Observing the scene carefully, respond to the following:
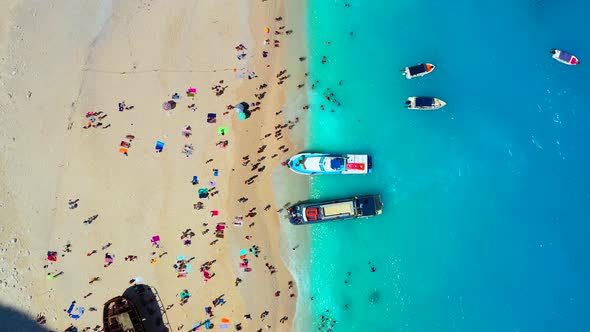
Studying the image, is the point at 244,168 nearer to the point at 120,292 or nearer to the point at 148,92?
the point at 148,92

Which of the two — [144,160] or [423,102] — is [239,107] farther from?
[423,102]

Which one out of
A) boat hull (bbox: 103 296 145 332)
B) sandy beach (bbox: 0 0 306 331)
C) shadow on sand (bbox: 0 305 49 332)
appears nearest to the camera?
boat hull (bbox: 103 296 145 332)

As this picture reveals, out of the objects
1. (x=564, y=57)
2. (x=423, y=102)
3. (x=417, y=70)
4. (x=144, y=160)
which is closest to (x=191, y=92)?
(x=144, y=160)

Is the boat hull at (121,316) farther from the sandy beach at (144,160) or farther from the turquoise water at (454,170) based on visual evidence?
the turquoise water at (454,170)

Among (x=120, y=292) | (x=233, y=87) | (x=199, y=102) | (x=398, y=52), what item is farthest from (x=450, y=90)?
(x=120, y=292)

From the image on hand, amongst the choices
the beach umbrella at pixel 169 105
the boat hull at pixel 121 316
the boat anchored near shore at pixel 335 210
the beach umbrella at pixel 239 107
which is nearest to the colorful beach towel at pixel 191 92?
the beach umbrella at pixel 169 105

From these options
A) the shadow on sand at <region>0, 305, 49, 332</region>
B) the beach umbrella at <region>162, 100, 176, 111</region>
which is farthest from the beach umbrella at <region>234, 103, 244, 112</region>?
the shadow on sand at <region>0, 305, 49, 332</region>

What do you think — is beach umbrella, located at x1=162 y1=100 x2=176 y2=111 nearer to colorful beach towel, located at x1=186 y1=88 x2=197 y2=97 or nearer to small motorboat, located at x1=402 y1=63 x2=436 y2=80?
colorful beach towel, located at x1=186 y1=88 x2=197 y2=97
